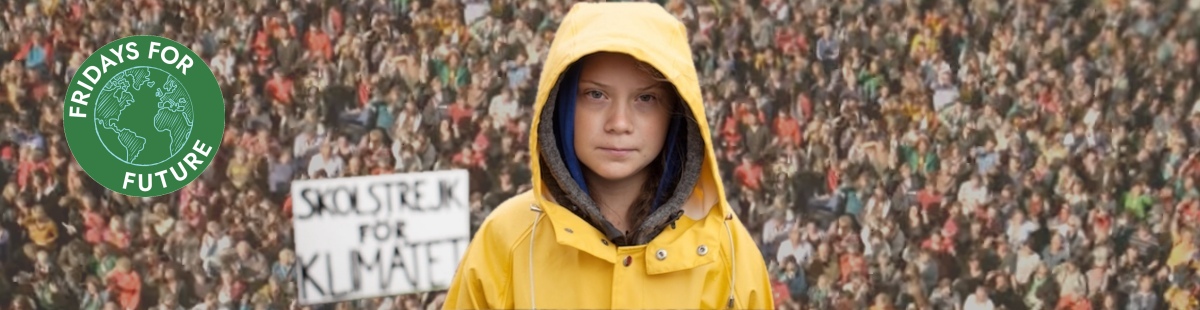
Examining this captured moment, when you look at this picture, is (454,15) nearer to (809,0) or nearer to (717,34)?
(717,34)

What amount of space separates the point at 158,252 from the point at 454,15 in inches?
36.1

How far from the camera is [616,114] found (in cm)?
158

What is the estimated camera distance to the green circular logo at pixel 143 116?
9.25 feet

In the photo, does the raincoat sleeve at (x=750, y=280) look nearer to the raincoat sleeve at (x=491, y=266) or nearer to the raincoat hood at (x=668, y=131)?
the raincoat hood at (x=668, y=131)

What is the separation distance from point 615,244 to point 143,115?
165 centimetres

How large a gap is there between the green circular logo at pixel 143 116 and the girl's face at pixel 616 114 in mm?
1583

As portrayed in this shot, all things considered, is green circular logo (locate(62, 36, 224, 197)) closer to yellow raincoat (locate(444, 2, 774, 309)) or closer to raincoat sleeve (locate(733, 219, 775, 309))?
yellow raincoat (locate(444, 2, 774, 309))

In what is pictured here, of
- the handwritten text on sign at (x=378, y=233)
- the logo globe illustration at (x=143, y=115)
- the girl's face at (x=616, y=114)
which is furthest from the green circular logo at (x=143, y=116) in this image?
the girl's face at (x=616, y=114)

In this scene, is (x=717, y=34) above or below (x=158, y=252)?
above

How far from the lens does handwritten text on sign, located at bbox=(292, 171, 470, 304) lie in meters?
3.04

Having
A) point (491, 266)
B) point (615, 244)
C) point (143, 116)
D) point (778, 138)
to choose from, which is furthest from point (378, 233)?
point (615, 244)

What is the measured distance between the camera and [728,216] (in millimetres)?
1685

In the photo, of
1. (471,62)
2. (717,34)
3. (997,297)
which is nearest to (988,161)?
(997,297)

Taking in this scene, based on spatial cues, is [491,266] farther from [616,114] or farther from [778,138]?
[778,138]
